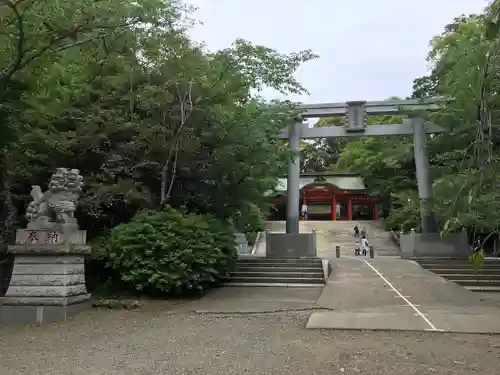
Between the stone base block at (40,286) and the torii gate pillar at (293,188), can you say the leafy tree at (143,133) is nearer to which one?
the stone base block at (40,286)

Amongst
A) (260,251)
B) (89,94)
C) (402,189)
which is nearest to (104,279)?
(89,94)

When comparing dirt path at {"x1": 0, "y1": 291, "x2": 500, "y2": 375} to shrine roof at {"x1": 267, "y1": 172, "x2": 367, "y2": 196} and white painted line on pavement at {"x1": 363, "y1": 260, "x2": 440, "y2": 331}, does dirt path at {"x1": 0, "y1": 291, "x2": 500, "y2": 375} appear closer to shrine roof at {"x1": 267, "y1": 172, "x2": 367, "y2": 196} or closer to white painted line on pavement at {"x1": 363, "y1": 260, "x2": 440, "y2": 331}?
white painted line on pavement at {"x1": 363, "y1": 260, "x2": 440, "y2": 331}

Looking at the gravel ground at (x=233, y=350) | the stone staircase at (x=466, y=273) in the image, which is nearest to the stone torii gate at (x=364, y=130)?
the stone staircase at (x=466, y=273)

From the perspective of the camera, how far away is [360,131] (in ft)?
64.0

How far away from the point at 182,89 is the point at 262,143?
270 centimetres

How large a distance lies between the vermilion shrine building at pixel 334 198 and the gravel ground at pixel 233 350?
91.9 ft

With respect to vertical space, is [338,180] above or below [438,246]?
above

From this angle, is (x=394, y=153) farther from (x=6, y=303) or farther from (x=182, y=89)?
(x=6, y=303)

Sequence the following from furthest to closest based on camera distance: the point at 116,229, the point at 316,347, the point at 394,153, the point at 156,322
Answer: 1. the point at 394,153
2. the point at 116,229
3. the point at 156,322
4. the point at 316,347

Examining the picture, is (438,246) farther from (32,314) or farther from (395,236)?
(32,314)

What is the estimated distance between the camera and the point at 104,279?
11945 millimetres

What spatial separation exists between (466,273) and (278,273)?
579 cm

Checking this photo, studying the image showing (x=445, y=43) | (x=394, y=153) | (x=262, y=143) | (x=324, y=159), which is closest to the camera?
(x=262, y=143)

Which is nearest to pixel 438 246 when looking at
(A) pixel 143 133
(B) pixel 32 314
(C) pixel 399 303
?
(C) pixel 399 303
